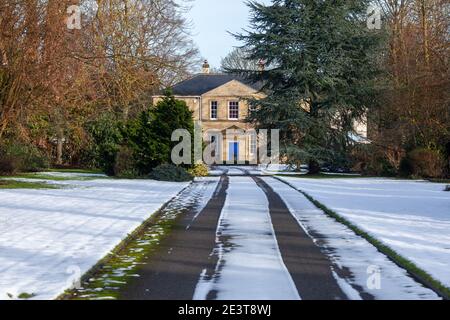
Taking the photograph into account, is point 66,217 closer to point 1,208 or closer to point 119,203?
point 1,208

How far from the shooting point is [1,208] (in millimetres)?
18422

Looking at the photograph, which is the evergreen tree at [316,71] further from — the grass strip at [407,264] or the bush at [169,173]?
the grass strip at [407,264]

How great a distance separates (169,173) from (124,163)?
376 centimetres

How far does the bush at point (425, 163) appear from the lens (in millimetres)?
36281

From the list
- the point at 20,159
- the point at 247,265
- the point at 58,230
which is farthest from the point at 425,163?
the point at 247,265

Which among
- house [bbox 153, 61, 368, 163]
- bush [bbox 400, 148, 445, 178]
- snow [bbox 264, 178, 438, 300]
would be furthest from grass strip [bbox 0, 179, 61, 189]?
house [bbox 153, 61, 368, 163]

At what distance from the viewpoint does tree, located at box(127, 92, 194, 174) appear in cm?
3628

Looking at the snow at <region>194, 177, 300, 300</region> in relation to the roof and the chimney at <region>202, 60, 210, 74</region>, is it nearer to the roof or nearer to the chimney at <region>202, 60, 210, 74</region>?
the roof

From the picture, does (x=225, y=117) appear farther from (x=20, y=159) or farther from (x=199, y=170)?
(x=20, y=159)

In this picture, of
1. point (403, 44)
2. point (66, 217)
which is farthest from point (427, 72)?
point (66, 217)

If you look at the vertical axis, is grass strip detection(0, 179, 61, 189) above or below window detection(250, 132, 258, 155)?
below

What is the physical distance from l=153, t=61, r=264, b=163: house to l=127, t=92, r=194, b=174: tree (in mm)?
27806

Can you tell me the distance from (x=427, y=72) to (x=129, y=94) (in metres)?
15.0
